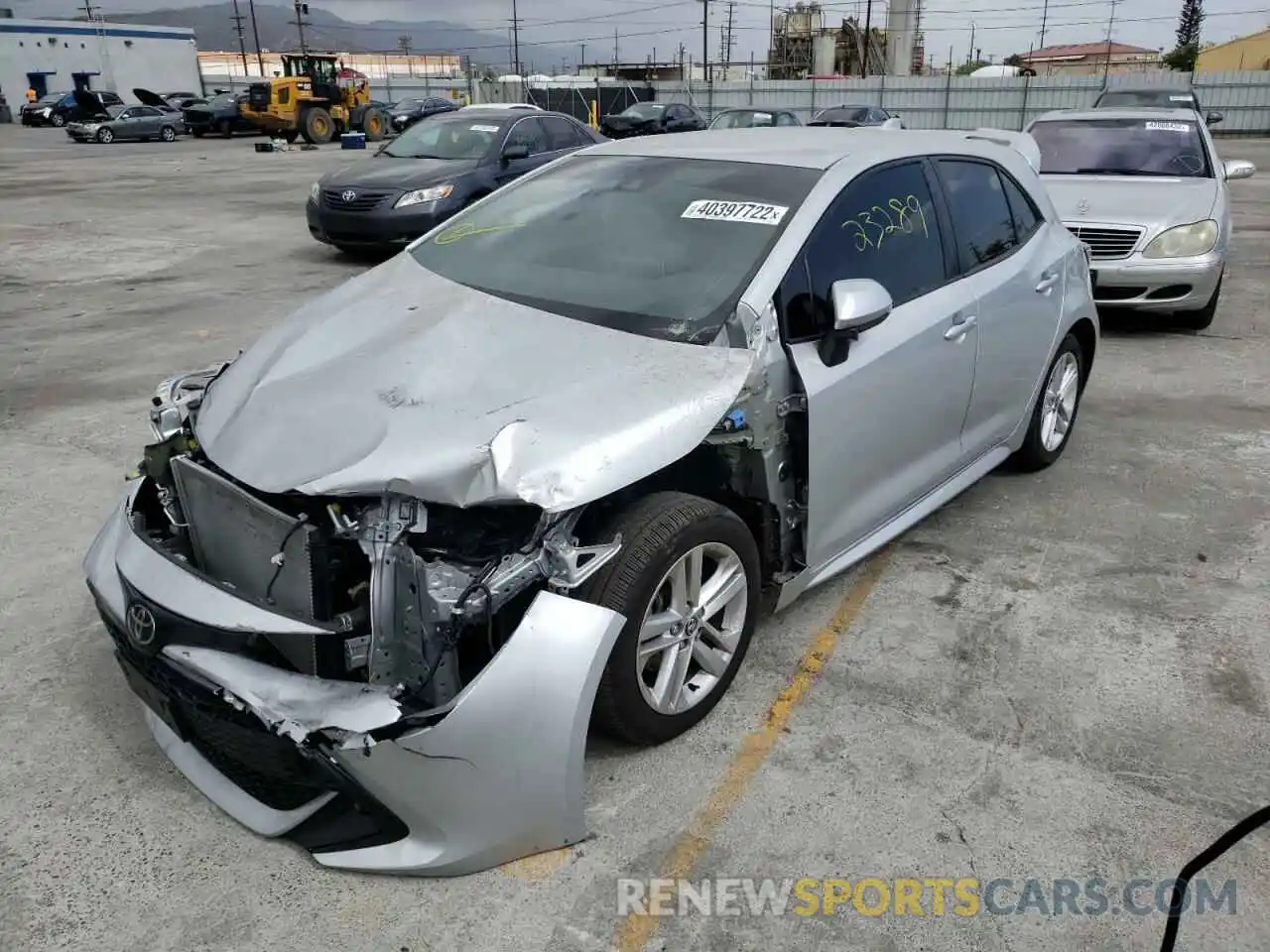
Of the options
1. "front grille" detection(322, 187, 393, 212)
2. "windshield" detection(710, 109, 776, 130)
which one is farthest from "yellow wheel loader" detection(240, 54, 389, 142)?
"front grille" detection(322, 187, 393, 212)

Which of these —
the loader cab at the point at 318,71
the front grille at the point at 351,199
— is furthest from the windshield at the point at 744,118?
the loader cab at the point at 318,71

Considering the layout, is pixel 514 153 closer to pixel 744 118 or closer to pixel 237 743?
pixel 237 743

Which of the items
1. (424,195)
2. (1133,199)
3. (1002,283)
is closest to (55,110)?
(424,195)

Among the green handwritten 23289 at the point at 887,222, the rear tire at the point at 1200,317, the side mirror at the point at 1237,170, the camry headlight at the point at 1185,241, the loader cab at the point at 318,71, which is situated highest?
the loader cab at the point at 318,71

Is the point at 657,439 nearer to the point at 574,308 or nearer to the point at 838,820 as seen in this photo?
the point at 574,308

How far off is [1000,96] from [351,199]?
30926mm

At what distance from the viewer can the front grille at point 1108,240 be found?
726 centimetres

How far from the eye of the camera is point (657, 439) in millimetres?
2584

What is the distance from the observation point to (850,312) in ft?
9.79

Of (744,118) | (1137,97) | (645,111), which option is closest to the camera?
(1137,97)

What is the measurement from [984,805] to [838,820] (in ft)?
1.35

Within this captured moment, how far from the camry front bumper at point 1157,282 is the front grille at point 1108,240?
0.16 feet

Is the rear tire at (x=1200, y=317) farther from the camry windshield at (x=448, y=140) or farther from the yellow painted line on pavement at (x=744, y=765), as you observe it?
the camry windshield at (x=448, y=140)

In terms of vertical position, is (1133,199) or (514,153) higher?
(514,153)
